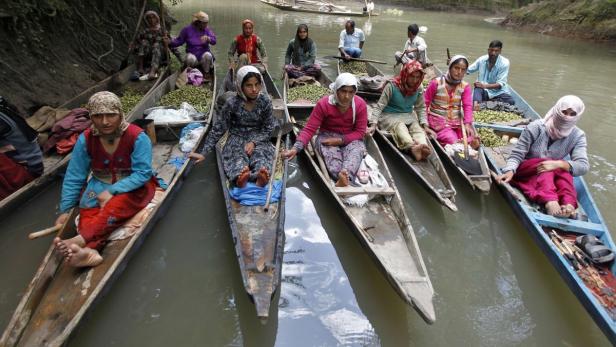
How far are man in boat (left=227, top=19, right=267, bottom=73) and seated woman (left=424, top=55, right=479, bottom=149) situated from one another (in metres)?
3.53

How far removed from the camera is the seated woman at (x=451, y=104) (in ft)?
15.5

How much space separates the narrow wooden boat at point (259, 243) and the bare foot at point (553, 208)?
8.34ft

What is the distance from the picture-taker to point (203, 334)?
8.56 ft

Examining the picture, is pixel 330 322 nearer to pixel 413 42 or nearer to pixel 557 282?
pixel 557 282

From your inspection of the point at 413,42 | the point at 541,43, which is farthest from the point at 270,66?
the point at 541,43

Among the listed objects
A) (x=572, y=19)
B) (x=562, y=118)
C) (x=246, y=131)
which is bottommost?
(x=246, y=131)

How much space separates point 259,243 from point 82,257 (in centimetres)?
127

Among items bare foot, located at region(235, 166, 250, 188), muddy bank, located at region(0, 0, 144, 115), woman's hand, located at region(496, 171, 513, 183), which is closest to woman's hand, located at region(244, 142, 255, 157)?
bare foot, located at region(235, 166, 250, 188)

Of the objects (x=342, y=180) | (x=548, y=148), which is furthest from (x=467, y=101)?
(x=342, y=180)

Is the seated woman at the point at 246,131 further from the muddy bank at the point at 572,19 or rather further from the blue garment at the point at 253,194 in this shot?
the muddy bank at the point at 572,19

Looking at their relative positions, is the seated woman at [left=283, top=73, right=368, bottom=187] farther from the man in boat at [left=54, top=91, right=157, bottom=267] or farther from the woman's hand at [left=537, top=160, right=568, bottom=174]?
the woman's hand at [left=537, top=160, right=568, bottom=174]

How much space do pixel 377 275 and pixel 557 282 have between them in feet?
5.07

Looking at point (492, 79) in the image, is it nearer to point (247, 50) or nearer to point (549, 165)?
point (549, 165)

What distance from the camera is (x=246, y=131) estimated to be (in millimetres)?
4168
